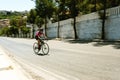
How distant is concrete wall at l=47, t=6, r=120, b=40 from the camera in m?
31.5

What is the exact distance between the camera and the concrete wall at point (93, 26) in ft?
103

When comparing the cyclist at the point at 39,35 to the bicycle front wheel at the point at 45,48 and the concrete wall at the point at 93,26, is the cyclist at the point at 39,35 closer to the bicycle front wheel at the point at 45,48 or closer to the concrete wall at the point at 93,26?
the bicycle front wheel at the point at 45,48

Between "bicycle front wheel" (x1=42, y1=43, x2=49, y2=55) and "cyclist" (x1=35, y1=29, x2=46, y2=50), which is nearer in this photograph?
"cyclist" (x1=35, y1=29, x2=46, y2=50)

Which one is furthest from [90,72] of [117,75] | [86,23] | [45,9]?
[45,9]

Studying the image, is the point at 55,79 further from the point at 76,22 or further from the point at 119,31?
the point at 76,22

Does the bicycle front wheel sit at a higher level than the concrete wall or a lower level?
lower

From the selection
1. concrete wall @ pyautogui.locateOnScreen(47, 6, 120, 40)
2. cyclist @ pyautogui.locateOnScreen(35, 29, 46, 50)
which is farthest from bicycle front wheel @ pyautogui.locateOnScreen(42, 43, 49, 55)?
concrete wall @ pyautogui.locateOnScreen(47, 6, 120, 40)

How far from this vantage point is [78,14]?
151 ft

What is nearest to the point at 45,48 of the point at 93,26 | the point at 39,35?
the point at 39,35

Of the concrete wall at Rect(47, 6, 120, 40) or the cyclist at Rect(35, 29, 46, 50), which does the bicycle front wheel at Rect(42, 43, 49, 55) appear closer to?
the cyclist at Rect(35, 29, 46, 50)

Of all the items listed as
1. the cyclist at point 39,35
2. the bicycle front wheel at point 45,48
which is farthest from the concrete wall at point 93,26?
the cyclist at point 39,35

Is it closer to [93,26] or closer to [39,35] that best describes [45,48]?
[39,35]

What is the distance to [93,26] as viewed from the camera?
37.9 m

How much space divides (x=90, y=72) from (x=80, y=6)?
3531 centimetres
